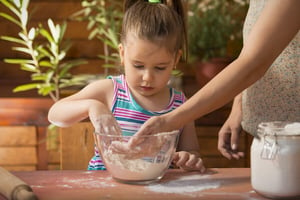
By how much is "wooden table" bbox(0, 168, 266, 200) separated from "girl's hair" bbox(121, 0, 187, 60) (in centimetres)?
44

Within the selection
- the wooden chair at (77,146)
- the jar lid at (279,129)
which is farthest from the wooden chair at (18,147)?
the jar lid at (279,129)

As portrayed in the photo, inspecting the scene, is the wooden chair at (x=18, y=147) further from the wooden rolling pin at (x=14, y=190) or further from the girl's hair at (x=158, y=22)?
the wooden rolling pin at (x=14, y=190)

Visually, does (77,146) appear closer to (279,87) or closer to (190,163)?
(190,163)

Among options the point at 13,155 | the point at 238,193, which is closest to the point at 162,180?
the point at 238,193

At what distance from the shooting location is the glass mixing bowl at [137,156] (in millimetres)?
1250

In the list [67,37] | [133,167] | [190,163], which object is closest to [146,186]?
[133,167]

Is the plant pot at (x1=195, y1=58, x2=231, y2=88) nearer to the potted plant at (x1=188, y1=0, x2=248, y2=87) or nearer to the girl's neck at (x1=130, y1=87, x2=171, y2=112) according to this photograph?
the potted plant at (x1=188, y1=0, x2=248, y2=87)

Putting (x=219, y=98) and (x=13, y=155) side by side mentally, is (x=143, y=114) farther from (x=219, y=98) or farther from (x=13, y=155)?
(x=13, y=155)

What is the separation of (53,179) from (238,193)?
47 centimetres

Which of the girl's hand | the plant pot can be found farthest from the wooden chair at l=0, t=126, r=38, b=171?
the girl's hand

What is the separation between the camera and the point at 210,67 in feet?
9.90

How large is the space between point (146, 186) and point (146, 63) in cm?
46

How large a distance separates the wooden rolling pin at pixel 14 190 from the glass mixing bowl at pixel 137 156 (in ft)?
0.74

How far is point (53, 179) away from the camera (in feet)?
4.35
